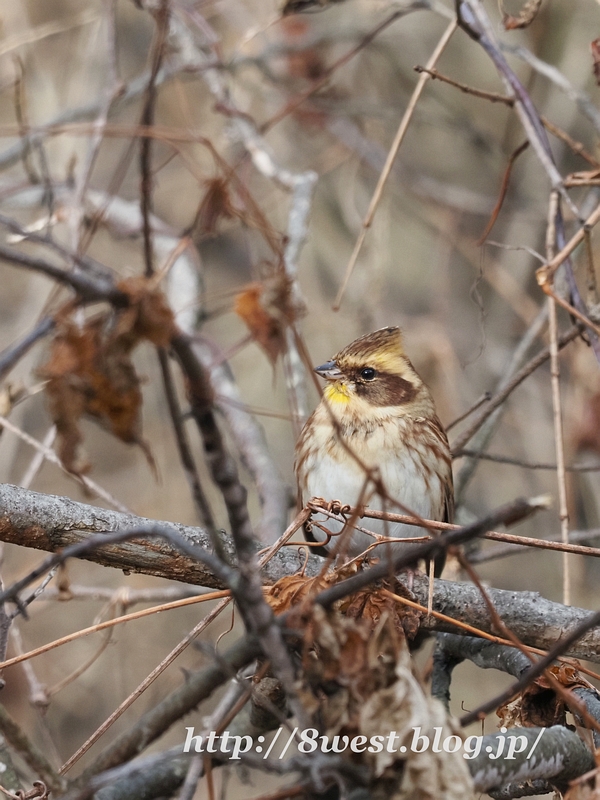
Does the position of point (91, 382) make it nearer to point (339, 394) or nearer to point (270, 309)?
point (270, 309)

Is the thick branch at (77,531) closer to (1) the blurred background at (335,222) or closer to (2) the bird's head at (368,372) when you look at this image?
(2) the bird's head at (368,372)

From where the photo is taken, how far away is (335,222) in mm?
6633

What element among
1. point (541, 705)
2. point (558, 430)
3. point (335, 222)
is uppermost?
point (335, 222)

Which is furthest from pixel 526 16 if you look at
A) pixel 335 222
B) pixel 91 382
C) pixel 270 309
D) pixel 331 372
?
pixel 335 222

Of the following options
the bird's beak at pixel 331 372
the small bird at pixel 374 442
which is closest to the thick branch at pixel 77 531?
the small bird at pixel 374 442

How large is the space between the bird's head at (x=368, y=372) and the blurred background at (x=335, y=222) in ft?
5.48

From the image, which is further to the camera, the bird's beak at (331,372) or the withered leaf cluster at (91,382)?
the bird's beak at (331,372)

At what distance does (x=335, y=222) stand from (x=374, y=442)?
3.35 meters

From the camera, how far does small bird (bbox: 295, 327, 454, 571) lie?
3588 millimetres

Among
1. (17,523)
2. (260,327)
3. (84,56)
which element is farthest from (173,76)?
(260,327)

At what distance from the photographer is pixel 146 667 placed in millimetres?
6031

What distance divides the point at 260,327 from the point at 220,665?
62 centimetres

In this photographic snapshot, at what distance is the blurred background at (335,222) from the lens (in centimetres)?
557

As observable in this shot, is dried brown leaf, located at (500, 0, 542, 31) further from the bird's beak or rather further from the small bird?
the bird's beak
